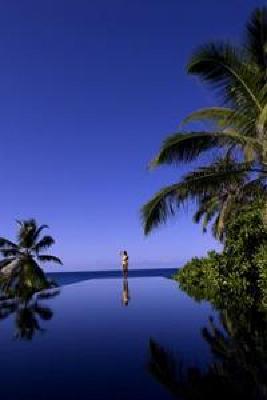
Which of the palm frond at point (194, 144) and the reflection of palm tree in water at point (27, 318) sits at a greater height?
the palm frond at point (194, 144)

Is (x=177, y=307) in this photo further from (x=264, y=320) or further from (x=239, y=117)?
(x=239, y=117)

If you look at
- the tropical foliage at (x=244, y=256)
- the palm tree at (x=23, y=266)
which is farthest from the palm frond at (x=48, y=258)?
the tropical foliage at (x=244, y=256)

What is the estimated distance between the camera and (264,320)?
30.0 feet

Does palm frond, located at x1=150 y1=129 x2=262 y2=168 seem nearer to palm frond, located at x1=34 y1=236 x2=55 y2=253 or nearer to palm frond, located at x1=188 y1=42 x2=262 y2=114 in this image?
palm frond, located at x1=188 y1=42 x2=262 y2=114

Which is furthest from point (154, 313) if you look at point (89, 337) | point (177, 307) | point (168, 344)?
point (168, 344)

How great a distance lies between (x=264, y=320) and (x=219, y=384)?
476 centimetres

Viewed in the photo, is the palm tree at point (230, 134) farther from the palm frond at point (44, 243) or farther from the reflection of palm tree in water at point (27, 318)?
the palm frond at point (44, 243)

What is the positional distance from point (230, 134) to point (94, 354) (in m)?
6.96

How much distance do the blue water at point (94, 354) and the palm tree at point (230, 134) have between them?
10.4 ft

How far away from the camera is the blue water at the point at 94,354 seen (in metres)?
4.73

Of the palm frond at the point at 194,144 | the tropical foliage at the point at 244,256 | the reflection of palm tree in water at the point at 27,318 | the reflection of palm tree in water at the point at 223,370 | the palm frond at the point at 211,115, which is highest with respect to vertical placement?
the palm frond at the point at 211,115

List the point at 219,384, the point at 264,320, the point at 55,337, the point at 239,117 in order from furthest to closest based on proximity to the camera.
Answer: the point at 239,117 < the point at 264,320 < the point at 55,337 < the point at 219,384

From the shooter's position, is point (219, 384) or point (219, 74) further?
point (219, 74)

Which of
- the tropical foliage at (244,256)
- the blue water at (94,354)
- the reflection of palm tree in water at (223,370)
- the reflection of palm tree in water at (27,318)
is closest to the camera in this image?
the reflection of palm tree in water at (223,370)
